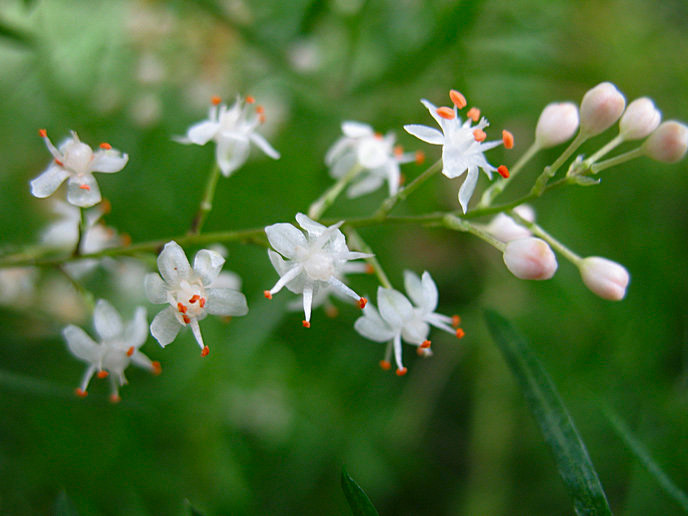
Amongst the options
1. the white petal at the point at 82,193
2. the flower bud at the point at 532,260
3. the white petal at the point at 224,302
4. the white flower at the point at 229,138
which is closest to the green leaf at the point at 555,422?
the flower bud at the point at 532,260

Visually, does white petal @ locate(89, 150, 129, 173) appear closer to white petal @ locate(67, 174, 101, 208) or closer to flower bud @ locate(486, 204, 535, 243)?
white petal @ locate(67, 174, 101, 208)

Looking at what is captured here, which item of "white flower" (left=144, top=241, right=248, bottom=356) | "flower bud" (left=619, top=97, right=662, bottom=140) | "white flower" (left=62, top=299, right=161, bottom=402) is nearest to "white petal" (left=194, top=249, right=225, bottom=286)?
"white flower" (left=144, top=241, right=248, bottom=356)

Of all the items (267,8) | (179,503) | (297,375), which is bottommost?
(179,503)

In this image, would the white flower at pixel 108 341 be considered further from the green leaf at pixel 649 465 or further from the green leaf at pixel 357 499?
the green leaf at pixel 649 465

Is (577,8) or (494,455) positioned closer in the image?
(494,455)

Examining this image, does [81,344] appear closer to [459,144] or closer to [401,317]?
[401,317]

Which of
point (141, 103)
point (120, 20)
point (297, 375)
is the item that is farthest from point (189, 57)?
point (297, 375)

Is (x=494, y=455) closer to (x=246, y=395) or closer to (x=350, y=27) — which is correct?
(x=246, y=395)

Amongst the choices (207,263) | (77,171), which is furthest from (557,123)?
(77,171)
